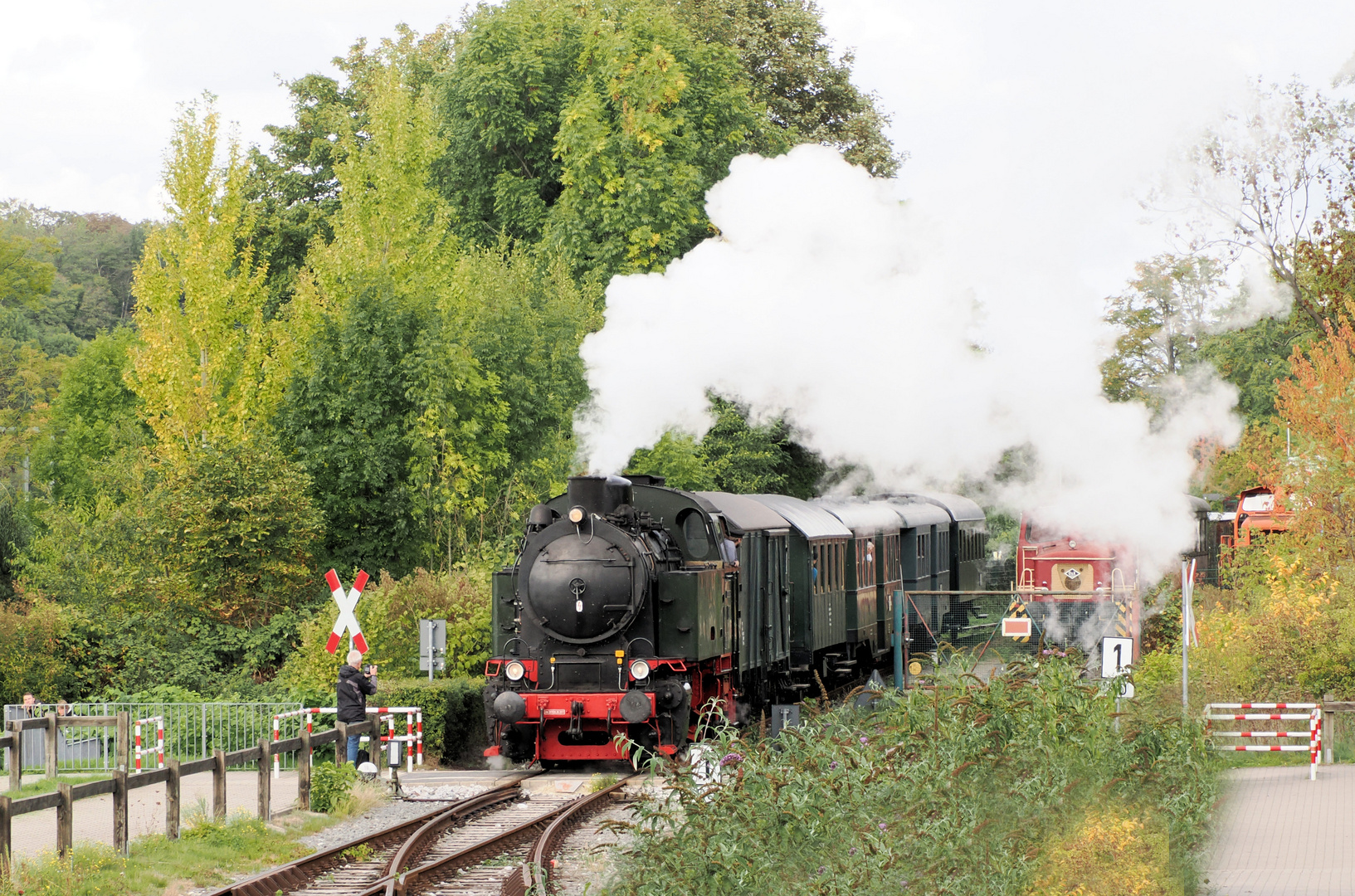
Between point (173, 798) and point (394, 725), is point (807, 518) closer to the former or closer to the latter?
point (394, 725)

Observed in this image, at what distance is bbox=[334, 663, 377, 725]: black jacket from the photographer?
49.4ft

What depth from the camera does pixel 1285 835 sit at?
11.5 m

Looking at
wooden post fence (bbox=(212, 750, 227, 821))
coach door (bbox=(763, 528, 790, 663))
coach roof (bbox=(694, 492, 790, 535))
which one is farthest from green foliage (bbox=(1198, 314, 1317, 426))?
wooden post fence (bbox=(212, 750, 227, 821))

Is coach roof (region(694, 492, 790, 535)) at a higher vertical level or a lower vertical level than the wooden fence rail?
higher

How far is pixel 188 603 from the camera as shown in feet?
74.1

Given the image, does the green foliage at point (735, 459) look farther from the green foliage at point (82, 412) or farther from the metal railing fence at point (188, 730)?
the green foliage at point (82, 412)

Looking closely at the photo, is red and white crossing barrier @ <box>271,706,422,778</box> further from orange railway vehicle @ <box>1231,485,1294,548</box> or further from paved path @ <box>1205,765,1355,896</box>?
orange railway vehicle @ <box>1231,485,1294,548</box>

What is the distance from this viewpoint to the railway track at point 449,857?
10156 mm

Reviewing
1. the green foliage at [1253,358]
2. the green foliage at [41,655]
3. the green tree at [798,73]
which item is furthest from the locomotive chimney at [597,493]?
the green foliage at [1253,358]

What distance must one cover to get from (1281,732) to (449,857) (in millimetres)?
10554

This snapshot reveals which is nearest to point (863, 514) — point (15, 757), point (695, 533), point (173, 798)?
point (695, 533)

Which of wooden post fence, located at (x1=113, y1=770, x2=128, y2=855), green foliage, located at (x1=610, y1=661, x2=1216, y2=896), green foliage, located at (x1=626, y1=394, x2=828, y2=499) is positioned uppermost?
green foliage, located at (x1=626, y1=394, x2=828, y2=499)

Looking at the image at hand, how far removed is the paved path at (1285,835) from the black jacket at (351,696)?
8366 mm

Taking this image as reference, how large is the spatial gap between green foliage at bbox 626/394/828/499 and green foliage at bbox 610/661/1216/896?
1489cm
